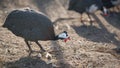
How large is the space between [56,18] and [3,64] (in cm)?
363

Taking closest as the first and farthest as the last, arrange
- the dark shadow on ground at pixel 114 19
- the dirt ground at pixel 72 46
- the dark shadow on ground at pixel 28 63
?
the dark shadow on ground at pixel 28 63 → the dirt ground at pixel 72 46 → the dark shadow on ground at pixel 114 19

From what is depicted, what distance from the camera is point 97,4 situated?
352 inches

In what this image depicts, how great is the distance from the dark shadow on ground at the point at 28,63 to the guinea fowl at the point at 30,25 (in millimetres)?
370

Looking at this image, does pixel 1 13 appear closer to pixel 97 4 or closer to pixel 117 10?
pixel 97 4

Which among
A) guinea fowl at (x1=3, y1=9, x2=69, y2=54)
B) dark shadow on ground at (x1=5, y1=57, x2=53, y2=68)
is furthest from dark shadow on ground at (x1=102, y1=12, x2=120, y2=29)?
dark shadow on ground at (x1=5, y1=57, x2=53, y2=68)

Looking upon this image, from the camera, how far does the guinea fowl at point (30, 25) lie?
5863 millimetres

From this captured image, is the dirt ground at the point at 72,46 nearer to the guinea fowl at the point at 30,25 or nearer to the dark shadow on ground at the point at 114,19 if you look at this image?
the dark shadow on ground at the point at 114,19

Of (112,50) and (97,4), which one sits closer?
(112,50)

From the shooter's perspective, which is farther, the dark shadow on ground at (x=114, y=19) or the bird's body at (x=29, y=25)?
the dark shadow on ground at (x=114, y=19)

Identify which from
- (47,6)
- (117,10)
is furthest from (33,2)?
(117,10)

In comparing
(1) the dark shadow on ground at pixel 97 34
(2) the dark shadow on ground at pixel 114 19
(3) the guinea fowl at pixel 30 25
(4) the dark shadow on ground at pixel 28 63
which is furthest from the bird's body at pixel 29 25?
(2) the dark shadow on ground at pixel 114 19

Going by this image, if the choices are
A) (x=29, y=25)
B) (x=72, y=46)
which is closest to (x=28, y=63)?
(x=29, y=25)

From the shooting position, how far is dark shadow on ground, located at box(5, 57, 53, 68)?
18.1 feet

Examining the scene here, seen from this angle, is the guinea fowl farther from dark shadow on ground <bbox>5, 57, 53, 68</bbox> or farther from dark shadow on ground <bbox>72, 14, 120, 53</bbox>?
dark shadow on ground <bbox>72, 14, 120, 53</bbox>
